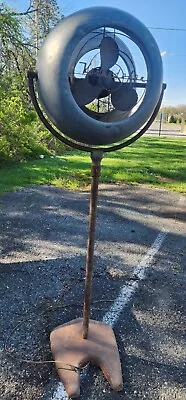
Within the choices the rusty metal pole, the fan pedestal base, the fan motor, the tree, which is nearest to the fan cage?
the fan motor

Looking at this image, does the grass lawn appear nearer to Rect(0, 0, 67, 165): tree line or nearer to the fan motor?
Rect(0, 0, 67, 165): tree line

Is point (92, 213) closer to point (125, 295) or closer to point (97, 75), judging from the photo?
point (97, 75)

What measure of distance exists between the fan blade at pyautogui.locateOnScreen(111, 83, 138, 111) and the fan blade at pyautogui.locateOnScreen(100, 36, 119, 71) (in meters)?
0.12

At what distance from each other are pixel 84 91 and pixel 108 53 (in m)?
0.21

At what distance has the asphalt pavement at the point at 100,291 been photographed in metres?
1.89

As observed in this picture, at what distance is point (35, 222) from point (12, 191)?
1664 mm

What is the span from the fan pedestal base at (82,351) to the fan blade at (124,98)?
1.36 metres

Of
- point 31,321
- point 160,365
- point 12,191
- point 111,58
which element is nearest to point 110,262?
point 31,321

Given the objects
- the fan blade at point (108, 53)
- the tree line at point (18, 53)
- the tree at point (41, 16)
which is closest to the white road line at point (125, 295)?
the fan blade at point (108, 53)

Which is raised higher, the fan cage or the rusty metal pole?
the fan cage

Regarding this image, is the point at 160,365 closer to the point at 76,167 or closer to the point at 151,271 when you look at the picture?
the point at 151,271

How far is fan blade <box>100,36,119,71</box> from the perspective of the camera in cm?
160

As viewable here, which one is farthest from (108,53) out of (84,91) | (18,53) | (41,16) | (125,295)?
(41,16)

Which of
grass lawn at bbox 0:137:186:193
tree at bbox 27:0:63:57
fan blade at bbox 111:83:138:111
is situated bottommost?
grass lawn at bbox 0:137:186:193
